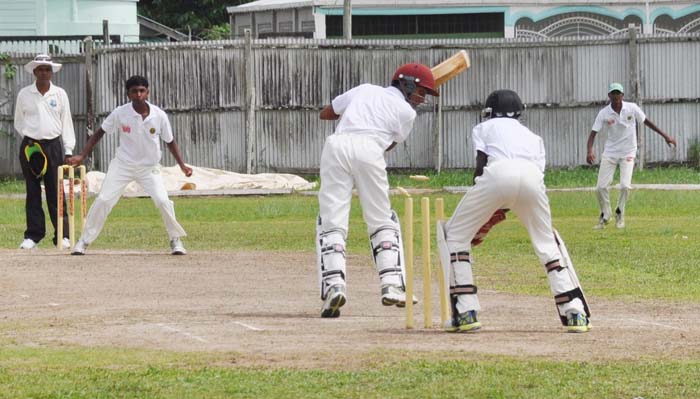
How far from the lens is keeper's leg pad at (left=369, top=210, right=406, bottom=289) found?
12180 millimetres

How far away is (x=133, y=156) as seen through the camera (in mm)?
17453

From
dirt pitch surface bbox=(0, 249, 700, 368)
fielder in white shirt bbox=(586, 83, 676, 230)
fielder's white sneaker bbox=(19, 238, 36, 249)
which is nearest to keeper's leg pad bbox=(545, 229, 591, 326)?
dirt pitch surface bbox=(0, 249, 700, 368)

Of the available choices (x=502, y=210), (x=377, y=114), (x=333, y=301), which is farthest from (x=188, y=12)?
(x=502, y=210)

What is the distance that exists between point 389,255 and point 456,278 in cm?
114

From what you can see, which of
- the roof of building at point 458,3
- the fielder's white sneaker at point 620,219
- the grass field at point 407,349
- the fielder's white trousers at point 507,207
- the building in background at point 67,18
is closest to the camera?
the grass field at point 407,349

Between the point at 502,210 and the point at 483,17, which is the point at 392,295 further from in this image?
the point at 483,17

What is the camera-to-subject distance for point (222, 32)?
47.5 metres

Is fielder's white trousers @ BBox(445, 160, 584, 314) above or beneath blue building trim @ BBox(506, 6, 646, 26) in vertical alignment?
beneath

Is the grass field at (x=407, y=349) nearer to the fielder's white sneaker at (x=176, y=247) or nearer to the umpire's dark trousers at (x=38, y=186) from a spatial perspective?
the umpire's dark trousers at (x=38, y=186)

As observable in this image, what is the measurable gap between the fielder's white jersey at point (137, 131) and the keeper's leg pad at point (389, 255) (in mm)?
5580

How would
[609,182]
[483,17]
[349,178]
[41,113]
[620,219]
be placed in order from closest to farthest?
[349,178]
[41,113]
[620,219]
[609,182]
[483,17]

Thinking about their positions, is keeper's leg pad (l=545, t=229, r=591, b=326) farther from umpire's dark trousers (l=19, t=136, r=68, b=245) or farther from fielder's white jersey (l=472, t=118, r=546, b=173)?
umpire's dark trousers (l=19, t=136, r=68, b=245)

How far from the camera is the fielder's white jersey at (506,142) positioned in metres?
11.2

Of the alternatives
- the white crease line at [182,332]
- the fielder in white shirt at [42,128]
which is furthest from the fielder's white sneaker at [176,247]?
the white crease line at [182,332]
